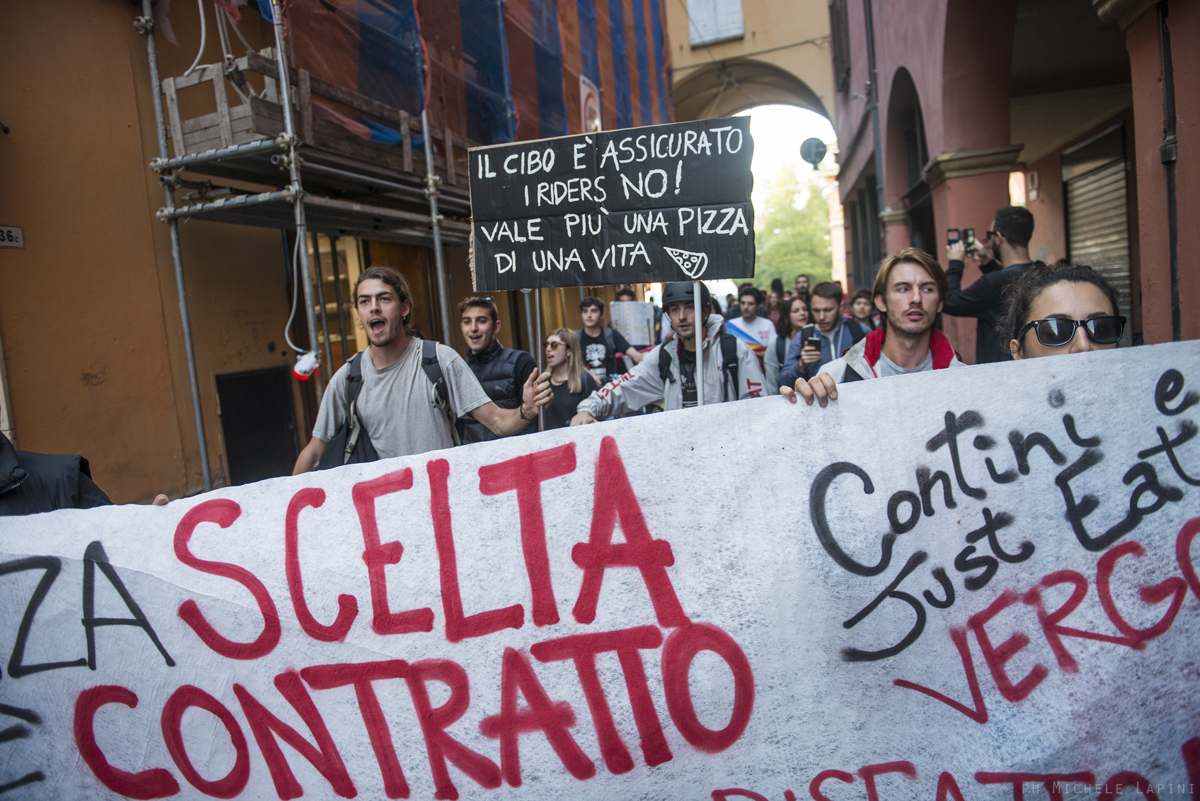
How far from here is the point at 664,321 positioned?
11234 millimetres

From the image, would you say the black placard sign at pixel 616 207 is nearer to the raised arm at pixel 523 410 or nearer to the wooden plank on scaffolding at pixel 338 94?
the raised arm at pixel 523 410

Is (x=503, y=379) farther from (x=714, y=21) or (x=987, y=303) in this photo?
(x=714, y=21)

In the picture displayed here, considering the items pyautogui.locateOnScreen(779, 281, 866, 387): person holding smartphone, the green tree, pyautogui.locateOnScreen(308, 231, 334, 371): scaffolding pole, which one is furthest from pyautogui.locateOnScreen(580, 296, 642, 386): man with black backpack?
the green tree

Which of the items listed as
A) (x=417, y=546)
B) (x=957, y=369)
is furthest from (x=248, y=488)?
(x=957, y=369)

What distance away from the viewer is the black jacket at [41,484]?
239cm

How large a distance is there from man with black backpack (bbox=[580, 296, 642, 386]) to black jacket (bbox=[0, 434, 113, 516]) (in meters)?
5.08

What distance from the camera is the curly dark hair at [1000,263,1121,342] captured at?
7.71 ft

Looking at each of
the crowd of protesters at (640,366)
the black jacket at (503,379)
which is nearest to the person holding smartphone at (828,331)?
the crowd of protesters at (640,366)

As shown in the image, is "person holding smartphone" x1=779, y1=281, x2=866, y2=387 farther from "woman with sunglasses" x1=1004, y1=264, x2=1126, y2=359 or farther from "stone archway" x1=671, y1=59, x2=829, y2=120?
"stone archway" x1=671, y1=59, x2=829, y2=120

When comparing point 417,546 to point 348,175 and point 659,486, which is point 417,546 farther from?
point 348,175

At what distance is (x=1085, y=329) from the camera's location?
7.48 ft

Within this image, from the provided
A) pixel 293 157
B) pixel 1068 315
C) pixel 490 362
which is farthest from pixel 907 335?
pixel 293 157

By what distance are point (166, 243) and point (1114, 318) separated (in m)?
6.67

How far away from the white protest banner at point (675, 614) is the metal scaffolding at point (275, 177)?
3589 millimetres
